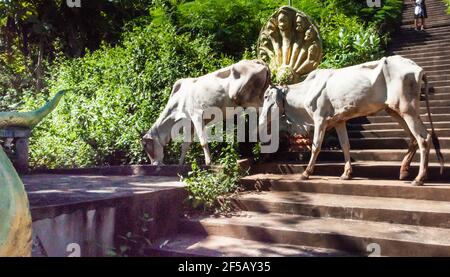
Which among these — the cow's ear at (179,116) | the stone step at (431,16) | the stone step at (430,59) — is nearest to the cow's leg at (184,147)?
the cow's ear at (179,116)

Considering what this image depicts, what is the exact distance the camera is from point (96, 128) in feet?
23.9

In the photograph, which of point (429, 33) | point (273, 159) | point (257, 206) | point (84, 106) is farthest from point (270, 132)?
point (429, 33)

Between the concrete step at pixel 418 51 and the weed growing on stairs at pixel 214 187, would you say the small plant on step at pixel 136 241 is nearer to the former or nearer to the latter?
the weed growing on stairs at pixel 214 187

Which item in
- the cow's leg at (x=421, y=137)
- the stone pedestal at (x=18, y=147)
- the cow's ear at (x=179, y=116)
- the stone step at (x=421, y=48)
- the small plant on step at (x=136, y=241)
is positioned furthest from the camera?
the stone step at (x=421, y=48)

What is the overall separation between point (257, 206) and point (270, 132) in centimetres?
170

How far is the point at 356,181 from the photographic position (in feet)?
14.9

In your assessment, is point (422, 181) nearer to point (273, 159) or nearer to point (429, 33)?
point (273, 159)

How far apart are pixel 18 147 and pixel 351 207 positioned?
5.60 metres

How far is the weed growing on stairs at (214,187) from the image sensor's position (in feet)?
14.1

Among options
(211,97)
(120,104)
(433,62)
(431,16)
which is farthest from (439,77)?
(431,16)

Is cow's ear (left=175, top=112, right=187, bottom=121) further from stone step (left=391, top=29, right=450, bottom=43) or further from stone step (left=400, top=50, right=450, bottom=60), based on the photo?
stone step (left=391, top=29, right=450, bottom=43)

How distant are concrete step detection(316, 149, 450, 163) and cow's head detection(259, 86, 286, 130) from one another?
0.99 meters

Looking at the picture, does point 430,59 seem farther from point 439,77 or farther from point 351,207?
point 351,207

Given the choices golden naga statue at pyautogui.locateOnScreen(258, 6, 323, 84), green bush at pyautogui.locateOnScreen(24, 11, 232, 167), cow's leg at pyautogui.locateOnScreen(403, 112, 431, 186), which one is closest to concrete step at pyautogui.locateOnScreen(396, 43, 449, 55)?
golden naga statue at pyautogui.locateOnScreen(258, 6, 323, 84)
